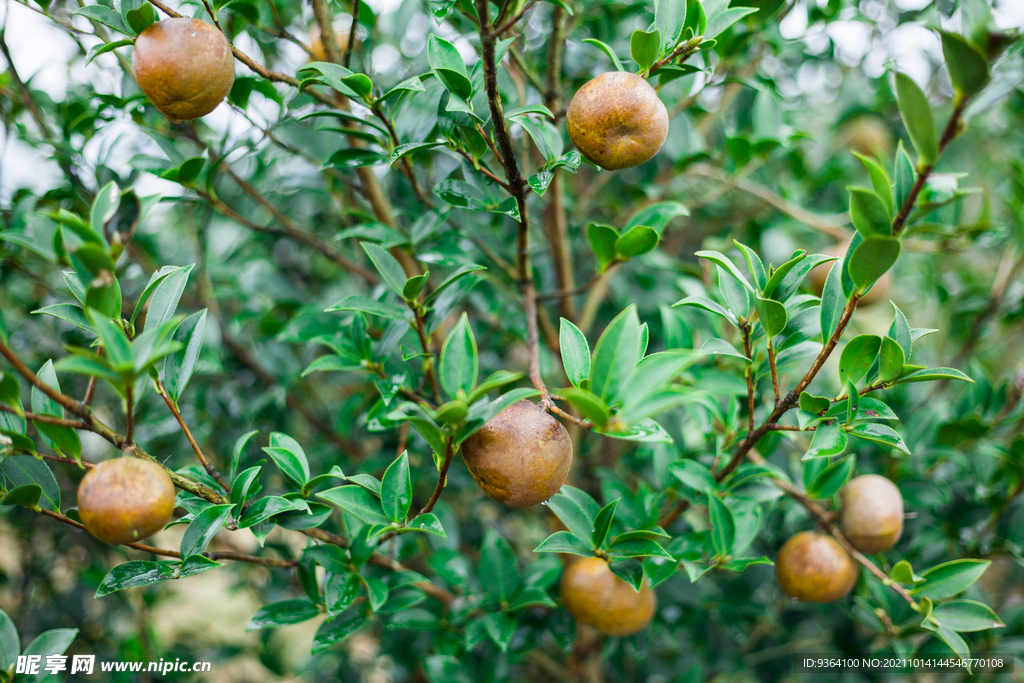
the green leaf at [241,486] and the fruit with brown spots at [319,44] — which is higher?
the fruit with brown spots at [319,44]

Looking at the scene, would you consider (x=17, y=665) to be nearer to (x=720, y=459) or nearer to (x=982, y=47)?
(x=720, y=459)

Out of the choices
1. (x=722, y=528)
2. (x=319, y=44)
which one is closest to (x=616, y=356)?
(x=722, y=528)

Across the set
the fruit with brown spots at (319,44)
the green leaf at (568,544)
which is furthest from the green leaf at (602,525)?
the fruit with brown spots at (319,44)

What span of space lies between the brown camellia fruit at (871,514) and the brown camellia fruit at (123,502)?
806 millimetres

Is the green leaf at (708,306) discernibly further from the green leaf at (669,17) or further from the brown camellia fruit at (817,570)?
the brown camellia fruit at (817,570)

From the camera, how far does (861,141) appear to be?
172 centimetres

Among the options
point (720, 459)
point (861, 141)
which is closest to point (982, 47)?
point (720, 459)

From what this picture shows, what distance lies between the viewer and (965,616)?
0.73 metres

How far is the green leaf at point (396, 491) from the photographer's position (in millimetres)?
582

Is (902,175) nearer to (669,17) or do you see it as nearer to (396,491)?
(669,17)

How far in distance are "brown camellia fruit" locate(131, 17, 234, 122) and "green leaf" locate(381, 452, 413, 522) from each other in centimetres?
41

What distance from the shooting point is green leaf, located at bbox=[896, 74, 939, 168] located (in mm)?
443

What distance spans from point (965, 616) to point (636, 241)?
0.62 metres

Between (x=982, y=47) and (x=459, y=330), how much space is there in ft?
1.42
